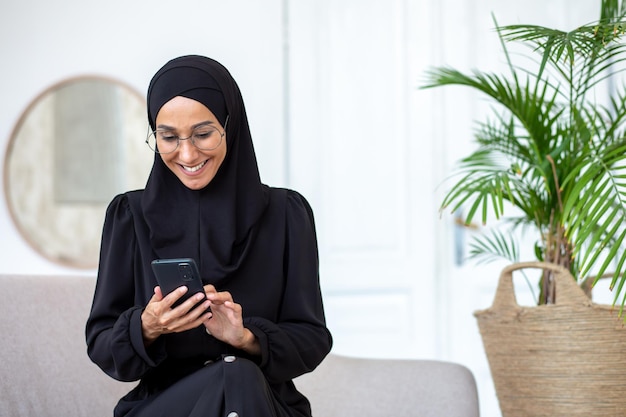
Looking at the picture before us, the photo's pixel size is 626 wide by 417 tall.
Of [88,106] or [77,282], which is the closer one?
[77,282]

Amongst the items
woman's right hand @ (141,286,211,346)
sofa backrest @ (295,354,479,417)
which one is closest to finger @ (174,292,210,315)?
woman's right hand @ (141,286,211,346)

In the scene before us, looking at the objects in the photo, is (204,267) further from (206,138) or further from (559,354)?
(559,354)

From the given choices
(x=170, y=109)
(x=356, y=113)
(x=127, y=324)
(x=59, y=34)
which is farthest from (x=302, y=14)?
(x=127, y=324)

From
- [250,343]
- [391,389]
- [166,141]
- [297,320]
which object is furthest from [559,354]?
[166,141]

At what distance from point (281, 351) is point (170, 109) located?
1.89 ft

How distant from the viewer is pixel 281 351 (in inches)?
69.6

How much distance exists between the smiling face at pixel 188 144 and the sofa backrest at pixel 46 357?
28.5 inches

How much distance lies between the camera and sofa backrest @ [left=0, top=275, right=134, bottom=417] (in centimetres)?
212

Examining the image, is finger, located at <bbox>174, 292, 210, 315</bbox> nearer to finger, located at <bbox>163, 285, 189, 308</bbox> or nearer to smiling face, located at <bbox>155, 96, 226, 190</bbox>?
finger, located at <bbox>163, 285, 189, 308</bbox>

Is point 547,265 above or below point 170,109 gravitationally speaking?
below

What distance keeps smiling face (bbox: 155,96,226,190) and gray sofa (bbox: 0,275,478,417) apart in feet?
2.38

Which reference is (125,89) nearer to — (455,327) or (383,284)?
(383,284)

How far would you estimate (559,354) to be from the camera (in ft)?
8.34

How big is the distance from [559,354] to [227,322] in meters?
1.29
